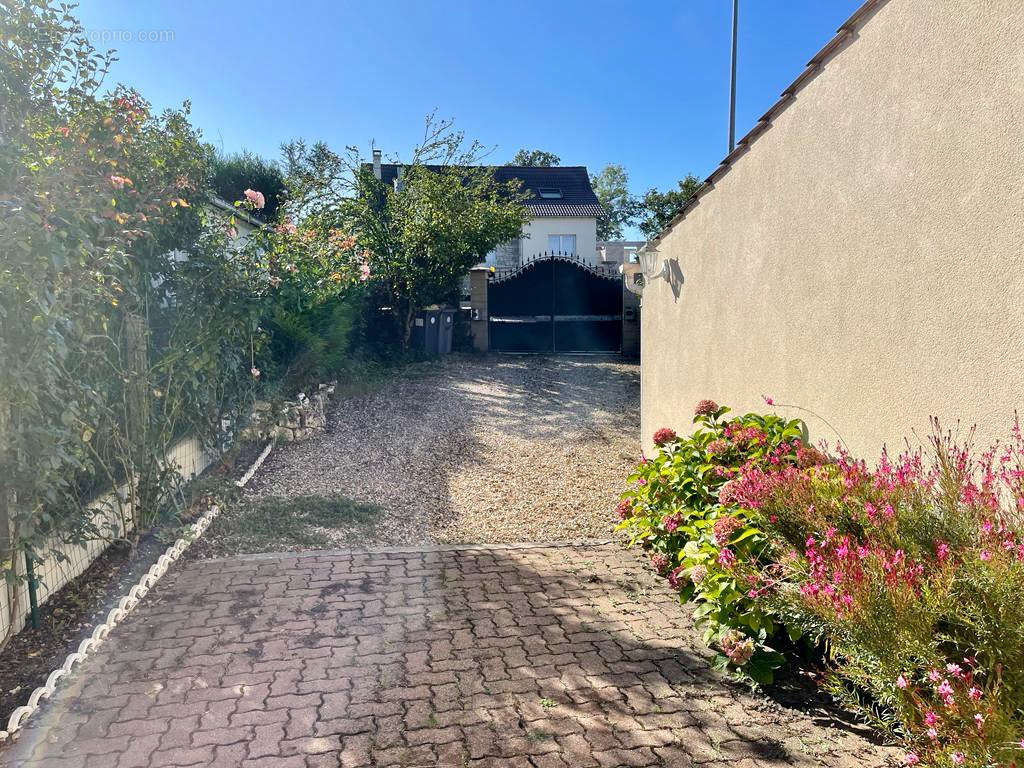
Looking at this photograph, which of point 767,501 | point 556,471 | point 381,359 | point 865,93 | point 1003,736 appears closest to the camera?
point 1003,736

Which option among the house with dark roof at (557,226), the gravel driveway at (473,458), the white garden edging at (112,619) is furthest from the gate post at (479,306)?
the house with dark roof at (557,226)

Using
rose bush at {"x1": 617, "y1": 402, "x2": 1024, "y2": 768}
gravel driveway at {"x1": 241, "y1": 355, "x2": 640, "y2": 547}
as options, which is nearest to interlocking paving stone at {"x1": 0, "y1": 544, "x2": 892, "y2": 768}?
rose bush at {"x1": 617, "y1": 402, "x2": 1024, "y2": 768}

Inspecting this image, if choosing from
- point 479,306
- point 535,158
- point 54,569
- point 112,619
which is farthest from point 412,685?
point 535,158

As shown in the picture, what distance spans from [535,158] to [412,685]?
53.2m

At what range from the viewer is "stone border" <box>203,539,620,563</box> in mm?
5035

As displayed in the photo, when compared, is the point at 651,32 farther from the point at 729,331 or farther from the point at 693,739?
the point at 693,739

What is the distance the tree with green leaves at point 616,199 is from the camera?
50.9 metres

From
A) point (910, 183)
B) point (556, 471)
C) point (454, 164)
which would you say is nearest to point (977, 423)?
point (910, 183)

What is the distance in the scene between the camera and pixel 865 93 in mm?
3523

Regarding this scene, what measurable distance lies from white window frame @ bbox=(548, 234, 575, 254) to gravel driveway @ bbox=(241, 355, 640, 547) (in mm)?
16774

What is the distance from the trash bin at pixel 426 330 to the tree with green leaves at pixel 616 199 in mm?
36423

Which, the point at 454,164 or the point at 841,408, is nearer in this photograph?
the point at 841,408

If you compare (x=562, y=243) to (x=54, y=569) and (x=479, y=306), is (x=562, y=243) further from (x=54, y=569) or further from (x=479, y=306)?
(x=54, y=569)

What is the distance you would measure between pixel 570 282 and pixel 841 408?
525 inches
